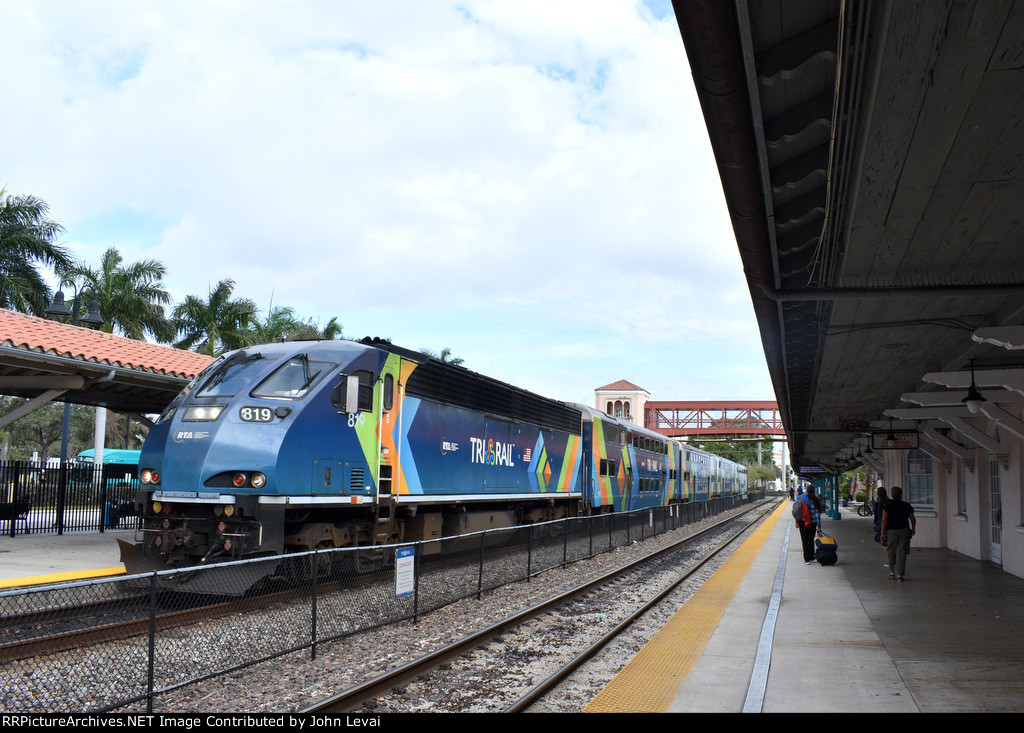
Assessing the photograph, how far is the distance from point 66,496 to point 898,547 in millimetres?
19633

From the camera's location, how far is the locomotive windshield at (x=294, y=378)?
34.7 feet

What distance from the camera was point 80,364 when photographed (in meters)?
13.8

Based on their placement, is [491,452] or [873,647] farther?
[491,452]

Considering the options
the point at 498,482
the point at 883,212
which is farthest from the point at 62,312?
the point at 883,212

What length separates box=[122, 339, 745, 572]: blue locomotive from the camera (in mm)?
9828

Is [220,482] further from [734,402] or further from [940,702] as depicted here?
[734,402]

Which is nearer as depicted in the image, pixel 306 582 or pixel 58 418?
pixel 306 582

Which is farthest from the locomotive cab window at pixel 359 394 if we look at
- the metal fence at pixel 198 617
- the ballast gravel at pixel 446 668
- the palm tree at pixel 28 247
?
the palm tree at pixel 28 247

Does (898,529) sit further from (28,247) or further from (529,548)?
(28,247)

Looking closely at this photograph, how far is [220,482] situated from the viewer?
32.4 ft

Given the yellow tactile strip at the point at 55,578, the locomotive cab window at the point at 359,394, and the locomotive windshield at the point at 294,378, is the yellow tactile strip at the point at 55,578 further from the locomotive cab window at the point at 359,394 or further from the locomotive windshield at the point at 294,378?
the locomotive cab window at the point at 359,394

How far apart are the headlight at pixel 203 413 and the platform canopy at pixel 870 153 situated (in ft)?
22.3

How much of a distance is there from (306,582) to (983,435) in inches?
478

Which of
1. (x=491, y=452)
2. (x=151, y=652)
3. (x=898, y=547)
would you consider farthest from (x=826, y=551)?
(x=151, y=652)
